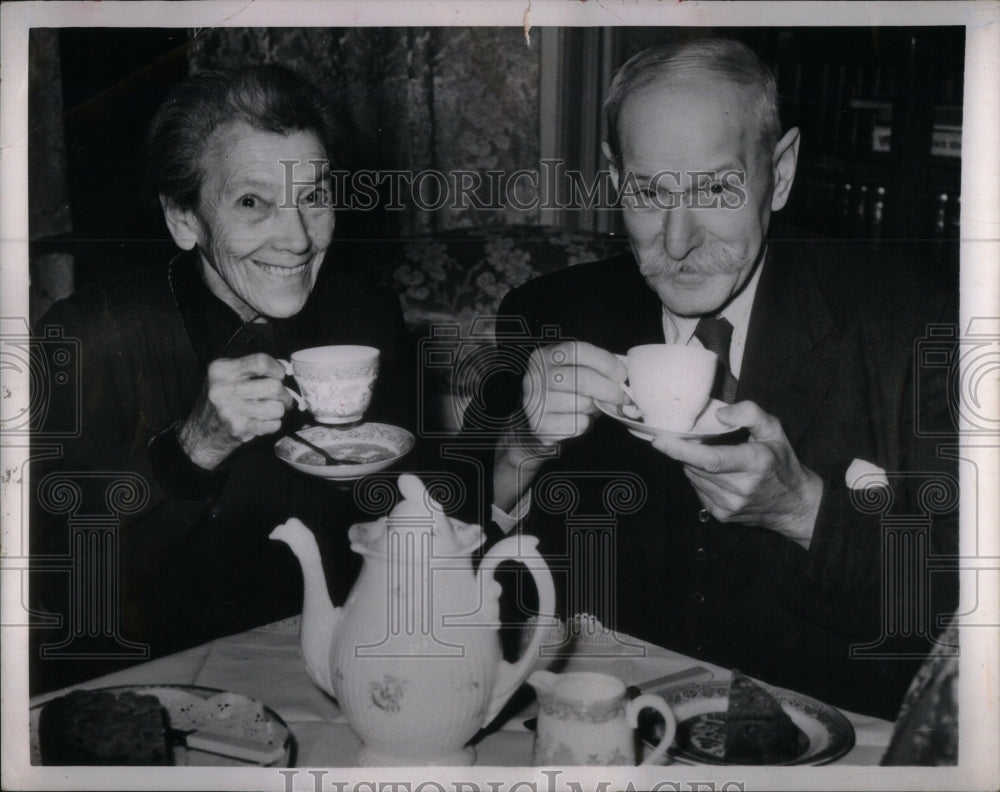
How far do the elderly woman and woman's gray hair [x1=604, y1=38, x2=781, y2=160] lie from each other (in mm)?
338

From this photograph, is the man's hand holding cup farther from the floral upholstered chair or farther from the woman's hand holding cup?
the woman's hand holding cup

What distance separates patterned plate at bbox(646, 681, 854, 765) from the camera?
1049 mm

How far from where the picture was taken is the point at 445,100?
1.14m

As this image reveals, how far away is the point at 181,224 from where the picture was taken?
1133 millimetres

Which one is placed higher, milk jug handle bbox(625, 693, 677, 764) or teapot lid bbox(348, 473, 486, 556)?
teapot lid bbox(348, 473, 486, 556)

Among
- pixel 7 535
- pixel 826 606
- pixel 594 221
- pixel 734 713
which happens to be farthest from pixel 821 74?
pixel 7 535

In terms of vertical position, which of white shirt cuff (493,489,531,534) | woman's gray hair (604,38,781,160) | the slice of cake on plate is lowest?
the slice of cake on plate

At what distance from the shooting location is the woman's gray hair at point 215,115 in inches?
43.8

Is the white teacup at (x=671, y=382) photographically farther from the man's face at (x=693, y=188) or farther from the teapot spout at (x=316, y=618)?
the teapot spout at (x=316, y=618)

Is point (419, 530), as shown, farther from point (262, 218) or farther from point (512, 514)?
point (262, 218)

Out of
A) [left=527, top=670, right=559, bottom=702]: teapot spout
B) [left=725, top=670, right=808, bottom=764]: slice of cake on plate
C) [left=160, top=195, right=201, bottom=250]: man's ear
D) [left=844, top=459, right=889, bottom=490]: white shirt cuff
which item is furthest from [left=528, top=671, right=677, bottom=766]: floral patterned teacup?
[left=160, top=195, right=201, bottom=250]: man's ear

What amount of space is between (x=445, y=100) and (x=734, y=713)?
0.71m

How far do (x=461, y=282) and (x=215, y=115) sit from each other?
314 mm

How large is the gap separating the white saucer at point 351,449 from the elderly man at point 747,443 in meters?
0.10
